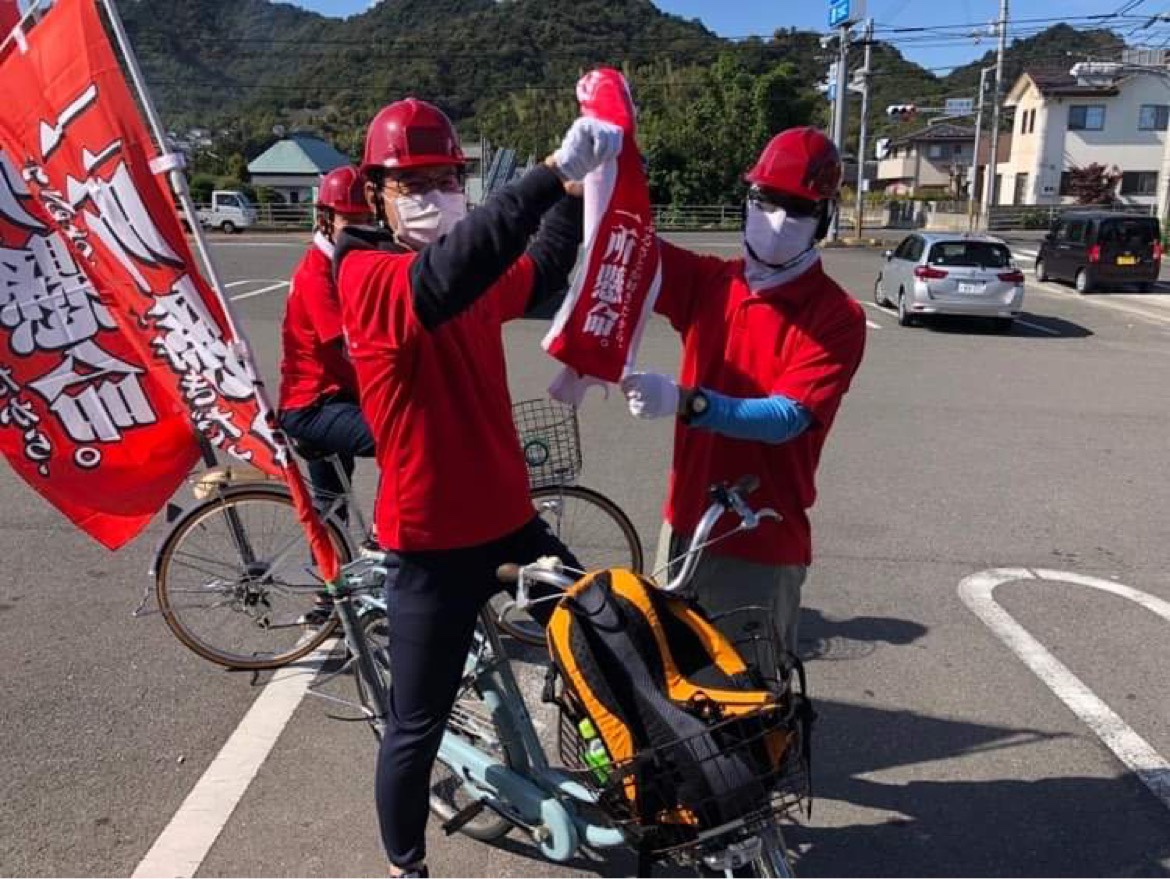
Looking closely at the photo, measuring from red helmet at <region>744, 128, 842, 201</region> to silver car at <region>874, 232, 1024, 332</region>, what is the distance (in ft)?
38.6

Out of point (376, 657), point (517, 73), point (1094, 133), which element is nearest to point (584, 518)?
point (376, 657)

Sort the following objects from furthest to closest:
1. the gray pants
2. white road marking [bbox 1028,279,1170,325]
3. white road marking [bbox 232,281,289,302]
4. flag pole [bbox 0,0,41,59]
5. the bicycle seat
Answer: white road marking [bbox 232,281,289,302] < white road marking [bbox 1028,279,1170,325] < the bicycle seat < the gray pants < flag pole [bbox 0,0,41,59]

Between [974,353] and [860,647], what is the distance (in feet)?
28.7

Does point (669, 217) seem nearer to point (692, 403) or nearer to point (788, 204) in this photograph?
point (788, 204)

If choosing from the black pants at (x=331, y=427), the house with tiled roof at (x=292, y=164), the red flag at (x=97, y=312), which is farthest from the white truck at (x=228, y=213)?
the red flag at (x=97, y=312)

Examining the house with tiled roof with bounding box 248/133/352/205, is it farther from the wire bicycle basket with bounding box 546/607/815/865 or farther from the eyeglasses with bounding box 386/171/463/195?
the wire bicycle basket with bounding box 546/607/815/865

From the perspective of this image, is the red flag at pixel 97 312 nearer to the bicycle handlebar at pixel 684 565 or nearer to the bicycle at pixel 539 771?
the bicycle at pixel 539 771

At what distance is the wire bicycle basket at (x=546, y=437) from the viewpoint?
3908mm

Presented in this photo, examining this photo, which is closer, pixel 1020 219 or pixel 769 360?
pixel 769 360

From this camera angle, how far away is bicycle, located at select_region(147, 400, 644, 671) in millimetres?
3766

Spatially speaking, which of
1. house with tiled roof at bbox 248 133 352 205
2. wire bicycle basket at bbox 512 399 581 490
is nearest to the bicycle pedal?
wire bicycle basket at bbox 512 399 581 490

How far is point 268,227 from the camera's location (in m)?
39.4

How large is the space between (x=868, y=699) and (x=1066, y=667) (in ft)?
2.97

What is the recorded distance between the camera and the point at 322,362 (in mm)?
3807
